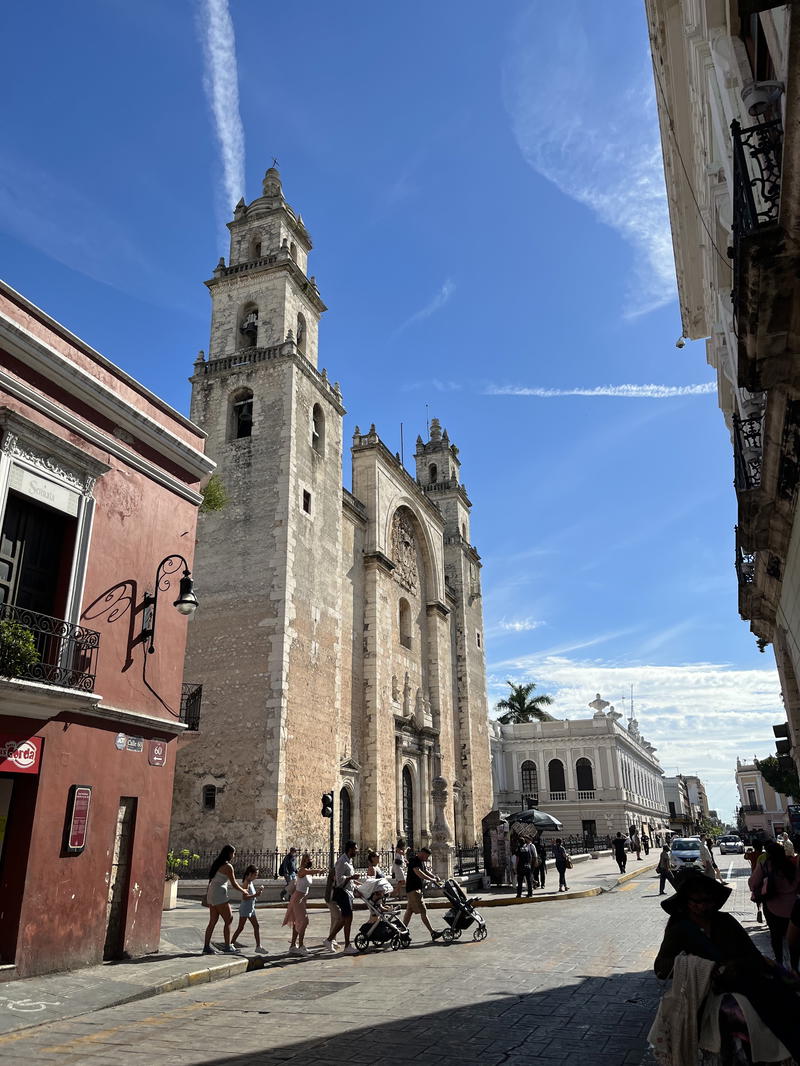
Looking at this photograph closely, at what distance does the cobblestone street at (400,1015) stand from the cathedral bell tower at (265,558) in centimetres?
1079

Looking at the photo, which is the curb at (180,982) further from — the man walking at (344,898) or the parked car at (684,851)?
the parked car at (684,851)

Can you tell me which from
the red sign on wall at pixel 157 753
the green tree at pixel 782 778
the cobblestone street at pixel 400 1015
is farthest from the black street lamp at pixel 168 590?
the green tree at pixel 782 778

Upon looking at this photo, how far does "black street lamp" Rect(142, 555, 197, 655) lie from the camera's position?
32.9ft

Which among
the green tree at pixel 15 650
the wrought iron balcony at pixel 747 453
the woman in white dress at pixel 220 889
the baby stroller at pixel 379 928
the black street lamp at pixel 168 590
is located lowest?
the baby stroller at pixel 379 928

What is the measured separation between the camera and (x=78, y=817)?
8.95m

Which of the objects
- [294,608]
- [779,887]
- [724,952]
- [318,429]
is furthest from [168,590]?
[318,429]

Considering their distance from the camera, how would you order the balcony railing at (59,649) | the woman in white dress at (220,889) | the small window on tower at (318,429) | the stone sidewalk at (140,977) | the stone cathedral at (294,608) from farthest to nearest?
the small window on tower at (318,429), the stone cathedral at (294,608), the woman in white dress at (220,889), the balcony railing at (59,649), the stone sidewalk at (140,977)

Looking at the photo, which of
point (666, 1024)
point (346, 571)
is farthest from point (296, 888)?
point (346, 571)

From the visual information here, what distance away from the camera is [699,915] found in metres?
3.92

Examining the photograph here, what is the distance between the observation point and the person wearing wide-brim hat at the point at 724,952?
342 cm

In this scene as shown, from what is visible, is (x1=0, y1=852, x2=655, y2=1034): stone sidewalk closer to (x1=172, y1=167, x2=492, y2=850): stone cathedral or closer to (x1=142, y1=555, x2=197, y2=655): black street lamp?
(x1=142, y1=555, x2=197, y2=655): black street lamp

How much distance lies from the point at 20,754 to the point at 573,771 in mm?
49382

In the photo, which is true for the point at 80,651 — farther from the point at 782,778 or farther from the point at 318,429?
the point at 782,778

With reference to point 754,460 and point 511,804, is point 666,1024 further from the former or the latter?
point 511,804
